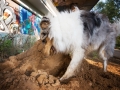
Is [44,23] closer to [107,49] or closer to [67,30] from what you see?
[67,30]

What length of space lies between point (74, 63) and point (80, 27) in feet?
1.50

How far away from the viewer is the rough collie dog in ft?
4.96

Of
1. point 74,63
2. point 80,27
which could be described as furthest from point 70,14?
point 74,63

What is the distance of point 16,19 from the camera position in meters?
1.39

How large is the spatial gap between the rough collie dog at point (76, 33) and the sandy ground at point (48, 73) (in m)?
0.11

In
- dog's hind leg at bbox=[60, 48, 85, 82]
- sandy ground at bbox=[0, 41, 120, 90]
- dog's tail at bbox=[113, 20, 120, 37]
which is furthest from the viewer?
dog's tail at bbox=[113, 20, 120, 37]

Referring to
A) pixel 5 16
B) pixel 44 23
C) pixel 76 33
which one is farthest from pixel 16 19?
pixel 76 33

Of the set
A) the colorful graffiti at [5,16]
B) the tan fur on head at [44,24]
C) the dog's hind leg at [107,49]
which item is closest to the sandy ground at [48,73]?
the dog's hind leg at [107,49]

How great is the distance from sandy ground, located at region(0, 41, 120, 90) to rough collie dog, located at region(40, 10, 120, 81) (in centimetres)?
11

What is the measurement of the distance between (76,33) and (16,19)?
0.72m

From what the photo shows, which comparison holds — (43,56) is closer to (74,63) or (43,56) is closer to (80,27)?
(74,63)

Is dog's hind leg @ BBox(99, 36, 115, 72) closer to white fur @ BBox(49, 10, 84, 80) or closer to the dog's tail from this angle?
the dog's tail

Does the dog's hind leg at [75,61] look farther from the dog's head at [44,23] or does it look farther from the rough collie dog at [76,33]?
the dog's head at [44,23]

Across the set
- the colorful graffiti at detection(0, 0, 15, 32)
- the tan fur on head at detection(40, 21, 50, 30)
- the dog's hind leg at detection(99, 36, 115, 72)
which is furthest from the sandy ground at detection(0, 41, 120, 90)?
the colorful graffiti at detection(0, 0, 15, 32)
